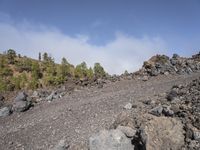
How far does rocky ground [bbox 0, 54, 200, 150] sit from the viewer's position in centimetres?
1011

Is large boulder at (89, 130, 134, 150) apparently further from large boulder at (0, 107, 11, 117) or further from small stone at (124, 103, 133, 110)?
large boulder at (0, 107, 11, 117)

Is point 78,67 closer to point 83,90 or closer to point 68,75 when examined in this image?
point 68,75

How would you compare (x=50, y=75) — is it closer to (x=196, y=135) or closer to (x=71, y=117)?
(x=71, y=117)

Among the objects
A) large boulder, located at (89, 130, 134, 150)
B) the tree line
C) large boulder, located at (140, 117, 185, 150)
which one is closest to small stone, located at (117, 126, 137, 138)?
large boulder, located at (89, 130, 134, 150)

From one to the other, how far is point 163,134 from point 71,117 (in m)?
7.64

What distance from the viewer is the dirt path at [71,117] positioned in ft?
48.1

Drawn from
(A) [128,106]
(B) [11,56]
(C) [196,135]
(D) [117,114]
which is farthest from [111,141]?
(B) [11,56]

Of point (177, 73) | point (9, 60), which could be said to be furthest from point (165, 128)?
A: point (9, 60)

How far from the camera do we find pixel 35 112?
792 inches

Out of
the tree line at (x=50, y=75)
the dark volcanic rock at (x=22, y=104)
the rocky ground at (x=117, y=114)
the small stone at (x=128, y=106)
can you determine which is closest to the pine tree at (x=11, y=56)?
the tree line at (x=50, y=75)

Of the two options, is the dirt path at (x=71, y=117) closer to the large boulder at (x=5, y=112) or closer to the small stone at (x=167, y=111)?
the large boulder at (x=5, y=112)

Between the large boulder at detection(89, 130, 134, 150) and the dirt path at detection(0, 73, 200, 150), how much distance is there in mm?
3197

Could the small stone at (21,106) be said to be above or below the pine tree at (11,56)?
below

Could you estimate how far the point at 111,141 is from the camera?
10.0 metres
